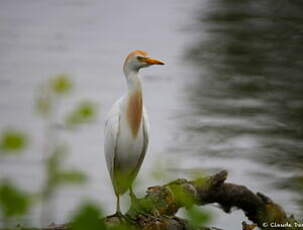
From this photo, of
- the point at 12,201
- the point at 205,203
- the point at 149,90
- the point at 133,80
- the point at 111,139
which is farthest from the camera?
the point at 149,90

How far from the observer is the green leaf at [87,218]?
86 cm

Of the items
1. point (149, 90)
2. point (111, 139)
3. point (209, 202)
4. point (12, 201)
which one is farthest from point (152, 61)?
point (149, 90)

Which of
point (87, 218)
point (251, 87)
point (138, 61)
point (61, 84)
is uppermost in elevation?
point (61, 84)

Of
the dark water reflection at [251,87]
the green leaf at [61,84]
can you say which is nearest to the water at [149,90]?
the dark water reflection at [251,87]

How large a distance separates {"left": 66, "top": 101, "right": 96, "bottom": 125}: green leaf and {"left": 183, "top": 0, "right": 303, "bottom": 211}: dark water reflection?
346 cm

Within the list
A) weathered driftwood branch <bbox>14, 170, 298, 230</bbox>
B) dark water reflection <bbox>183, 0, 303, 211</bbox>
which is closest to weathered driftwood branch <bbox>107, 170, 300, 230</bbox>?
weathered driftwood branch <bbox>14, 170, 298, 230</bbox>

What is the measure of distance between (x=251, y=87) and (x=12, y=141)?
6.62 m

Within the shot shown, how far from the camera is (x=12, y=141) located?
89 centimetres

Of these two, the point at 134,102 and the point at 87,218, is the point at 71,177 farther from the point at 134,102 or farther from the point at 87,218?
the point at 134,102

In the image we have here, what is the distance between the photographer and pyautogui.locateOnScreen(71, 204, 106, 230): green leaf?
864mm

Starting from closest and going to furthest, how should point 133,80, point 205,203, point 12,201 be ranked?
point 12,201 < point 205,203 < point 133,80

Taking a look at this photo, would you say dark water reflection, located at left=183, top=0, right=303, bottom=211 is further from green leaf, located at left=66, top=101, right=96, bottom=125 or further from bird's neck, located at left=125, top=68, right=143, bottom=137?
green leaf, located at left=66, top=101, right=96, bottom=125

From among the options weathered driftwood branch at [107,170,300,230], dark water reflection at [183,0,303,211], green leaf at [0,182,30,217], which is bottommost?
dark water reflection at [183,0,303,211]

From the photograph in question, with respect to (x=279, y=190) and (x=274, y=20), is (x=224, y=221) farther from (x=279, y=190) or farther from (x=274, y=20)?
(x=274, y=20)
